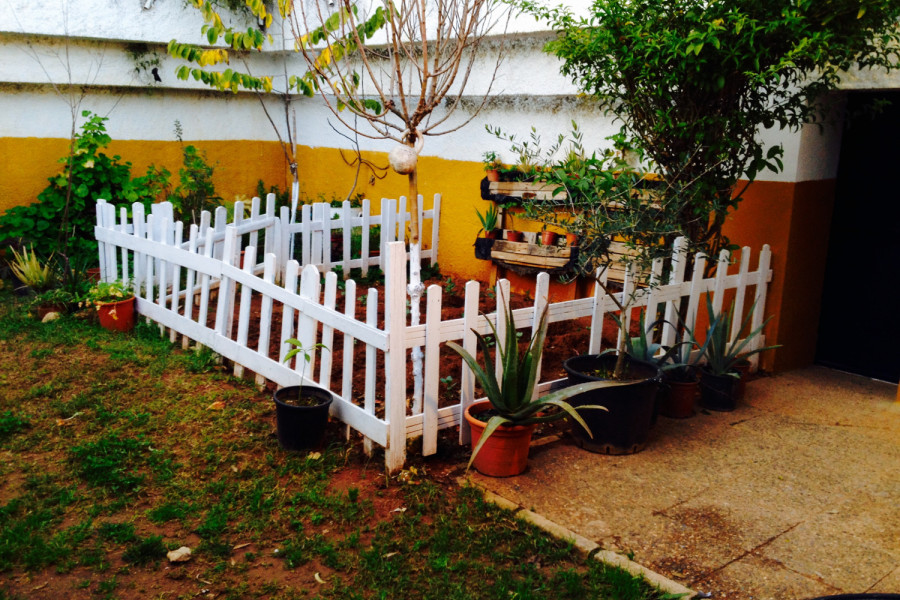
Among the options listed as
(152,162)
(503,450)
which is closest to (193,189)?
(152,162)

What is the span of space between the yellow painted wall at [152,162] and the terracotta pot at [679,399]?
24.1 feet

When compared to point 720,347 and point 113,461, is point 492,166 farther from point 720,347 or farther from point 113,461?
point 113,461

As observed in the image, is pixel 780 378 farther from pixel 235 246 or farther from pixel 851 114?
pixel 235 246

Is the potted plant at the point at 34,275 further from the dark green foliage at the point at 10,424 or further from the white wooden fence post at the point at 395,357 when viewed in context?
the white wooden fence post at the point at 395,357

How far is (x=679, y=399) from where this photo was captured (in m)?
5.14

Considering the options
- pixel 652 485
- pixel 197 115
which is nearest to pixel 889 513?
pixel 652 485

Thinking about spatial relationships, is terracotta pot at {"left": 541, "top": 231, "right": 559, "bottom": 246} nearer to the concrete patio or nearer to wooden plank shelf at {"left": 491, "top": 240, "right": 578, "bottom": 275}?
wooden plank shelf at {"left": 491, "top": 240, "right": 578, "bottom": 275}

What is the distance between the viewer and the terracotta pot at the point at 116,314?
6496mm

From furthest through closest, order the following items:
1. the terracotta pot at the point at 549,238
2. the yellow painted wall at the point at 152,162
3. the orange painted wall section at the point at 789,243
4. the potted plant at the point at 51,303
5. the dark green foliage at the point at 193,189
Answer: the dark green foliage at the point at 193,189 < the yellow painted wall at the point at 152,162 < the terracotta pot at the point at 549,238 < the potted plant at the point at 51,303 < the orange painted wall section at the point at 789,243

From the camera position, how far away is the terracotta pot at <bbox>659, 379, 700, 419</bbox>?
511cm

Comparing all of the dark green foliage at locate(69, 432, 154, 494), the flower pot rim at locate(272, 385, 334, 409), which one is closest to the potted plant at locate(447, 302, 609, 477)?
the flower pot rim at locate(272, 385, 334, 409)

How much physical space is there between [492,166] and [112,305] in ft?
12.8

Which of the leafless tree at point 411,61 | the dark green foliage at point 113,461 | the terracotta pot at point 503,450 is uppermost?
the leafless tree at point 411,61

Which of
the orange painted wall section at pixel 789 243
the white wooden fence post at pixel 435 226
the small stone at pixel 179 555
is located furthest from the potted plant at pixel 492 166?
the small stone at pixel 179 555
